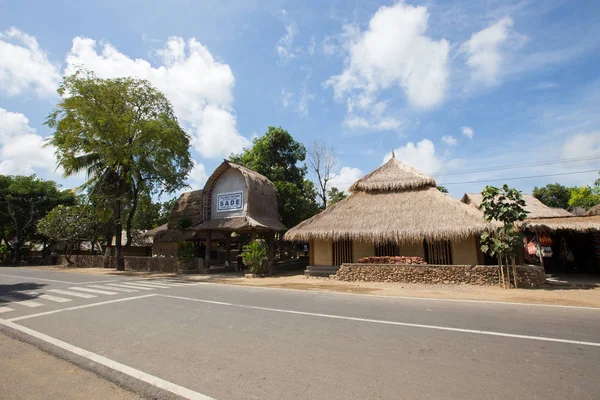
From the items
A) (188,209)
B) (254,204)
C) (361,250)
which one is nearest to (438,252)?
(361,250)

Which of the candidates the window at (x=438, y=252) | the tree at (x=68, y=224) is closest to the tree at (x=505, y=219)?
the window at (x=438, y=252)

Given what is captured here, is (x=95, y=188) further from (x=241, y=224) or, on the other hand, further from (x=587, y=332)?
(x=587, y=332)

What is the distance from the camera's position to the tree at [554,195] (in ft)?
128

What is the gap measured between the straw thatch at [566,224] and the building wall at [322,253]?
30.7 feet

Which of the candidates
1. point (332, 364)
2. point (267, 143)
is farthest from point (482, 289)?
point (267, 143)

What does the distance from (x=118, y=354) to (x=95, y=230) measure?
2960 cm

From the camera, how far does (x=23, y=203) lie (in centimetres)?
3294

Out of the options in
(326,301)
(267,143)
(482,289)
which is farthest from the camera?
(267,143)

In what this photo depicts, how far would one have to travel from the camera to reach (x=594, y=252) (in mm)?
16719

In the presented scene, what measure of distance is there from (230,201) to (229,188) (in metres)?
0.95

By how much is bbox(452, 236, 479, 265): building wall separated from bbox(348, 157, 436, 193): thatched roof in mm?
3886

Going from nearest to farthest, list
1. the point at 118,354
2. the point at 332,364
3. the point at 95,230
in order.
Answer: the point at 332,364 < the point at 118,354 < the point at 95,230

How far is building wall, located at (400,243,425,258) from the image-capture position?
52.7 ft

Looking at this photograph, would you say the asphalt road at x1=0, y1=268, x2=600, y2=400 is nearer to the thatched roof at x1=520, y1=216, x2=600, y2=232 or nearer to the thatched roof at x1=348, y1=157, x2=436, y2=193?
the thatched roof at x1=520, y1=216, x2=600, y2=232
